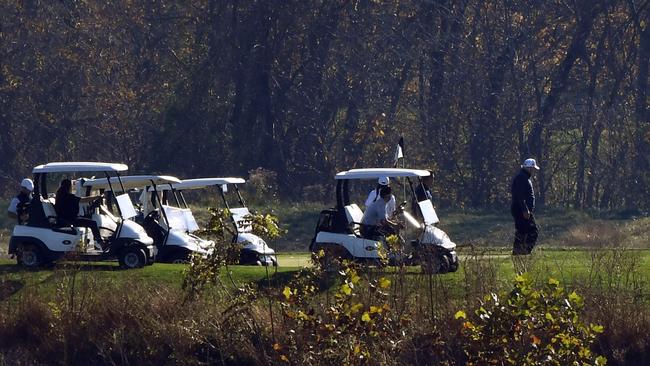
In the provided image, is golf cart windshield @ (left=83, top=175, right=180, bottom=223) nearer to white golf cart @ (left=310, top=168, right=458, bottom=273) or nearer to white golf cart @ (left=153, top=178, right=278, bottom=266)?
white golf cart @ (left=153, top=178, right=278, bottom=266)

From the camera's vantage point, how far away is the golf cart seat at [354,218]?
21203 mm

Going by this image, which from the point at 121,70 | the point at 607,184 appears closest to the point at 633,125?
the point at 607,184

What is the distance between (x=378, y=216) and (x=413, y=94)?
2533cm

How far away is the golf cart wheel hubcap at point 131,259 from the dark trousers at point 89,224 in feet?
1.80

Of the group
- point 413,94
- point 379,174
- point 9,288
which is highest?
point 413,94

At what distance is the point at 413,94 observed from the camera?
46094 millimetres

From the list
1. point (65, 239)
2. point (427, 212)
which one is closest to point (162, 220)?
point (65, 239)

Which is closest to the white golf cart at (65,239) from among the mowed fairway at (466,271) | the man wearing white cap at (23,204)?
the mowed fairway at (466,271)

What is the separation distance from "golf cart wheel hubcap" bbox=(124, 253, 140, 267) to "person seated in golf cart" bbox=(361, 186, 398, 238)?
138 inches

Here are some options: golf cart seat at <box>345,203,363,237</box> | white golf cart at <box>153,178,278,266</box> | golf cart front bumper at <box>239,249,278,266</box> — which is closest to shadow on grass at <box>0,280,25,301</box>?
white golf cart at <box>153,178,278,266</box>

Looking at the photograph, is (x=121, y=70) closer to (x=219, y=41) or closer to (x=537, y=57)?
(x=219, y=41)

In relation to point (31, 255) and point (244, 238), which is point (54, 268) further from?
point (244, 238)

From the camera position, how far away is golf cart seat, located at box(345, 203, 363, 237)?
21.2m

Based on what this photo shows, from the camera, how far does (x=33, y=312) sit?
65.4ft
